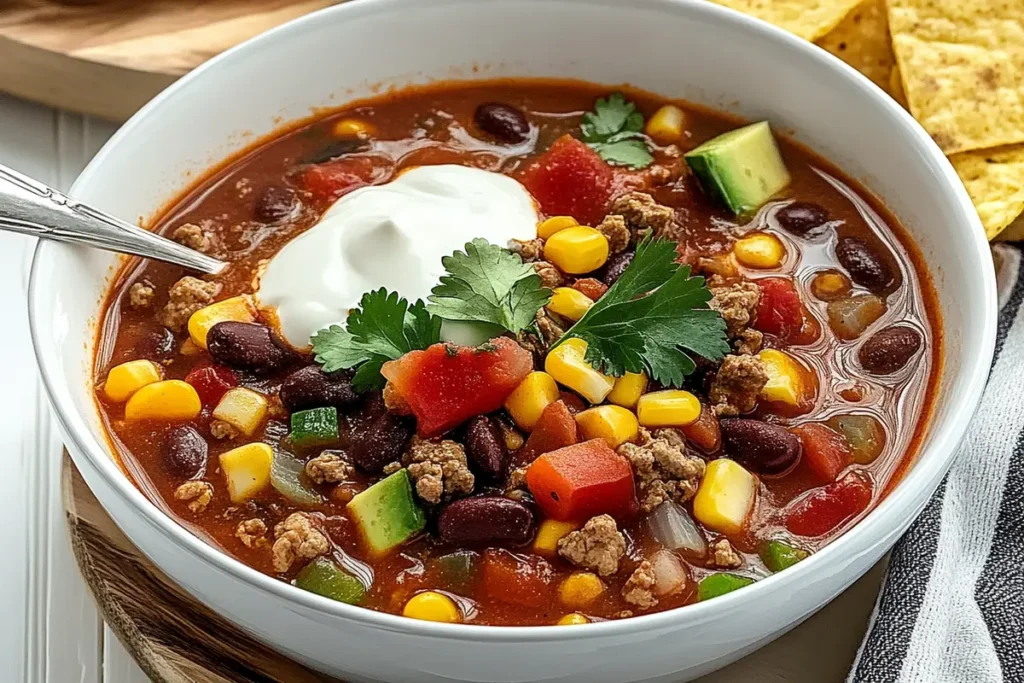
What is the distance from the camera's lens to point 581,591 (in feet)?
10.4

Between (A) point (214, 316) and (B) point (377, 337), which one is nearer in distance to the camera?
(B) point (377, 337)

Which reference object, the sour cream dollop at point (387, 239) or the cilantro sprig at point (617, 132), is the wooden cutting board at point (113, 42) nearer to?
the sour cream dollop at point (387, 239)

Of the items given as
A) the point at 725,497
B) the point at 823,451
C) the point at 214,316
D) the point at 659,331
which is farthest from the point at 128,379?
the point at 823,451

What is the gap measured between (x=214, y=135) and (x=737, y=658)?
2581mm

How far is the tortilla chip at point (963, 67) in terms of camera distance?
Answer: 14.2 feet

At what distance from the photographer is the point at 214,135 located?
14.4 feet

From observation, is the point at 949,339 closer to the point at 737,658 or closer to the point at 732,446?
the point at 732,446

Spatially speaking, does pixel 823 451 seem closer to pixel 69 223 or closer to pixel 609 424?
pixel 609 424

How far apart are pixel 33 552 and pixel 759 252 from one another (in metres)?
2.57

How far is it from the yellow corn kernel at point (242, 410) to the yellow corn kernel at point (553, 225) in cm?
109

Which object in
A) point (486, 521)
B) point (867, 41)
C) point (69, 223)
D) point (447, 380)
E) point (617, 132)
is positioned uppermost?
point (69, 223)

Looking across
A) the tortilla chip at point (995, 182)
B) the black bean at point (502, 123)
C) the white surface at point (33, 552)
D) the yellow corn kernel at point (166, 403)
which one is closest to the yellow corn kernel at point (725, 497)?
the tortilla chip at point (995, 182)

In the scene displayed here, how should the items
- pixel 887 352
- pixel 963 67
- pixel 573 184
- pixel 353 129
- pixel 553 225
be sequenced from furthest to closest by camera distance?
pixel 353 129 < pixel 963 67 < pixel 573 184 < pixel 553 225 < pixel 887 352

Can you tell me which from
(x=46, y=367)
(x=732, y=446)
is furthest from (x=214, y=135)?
(x=732, y=446)
